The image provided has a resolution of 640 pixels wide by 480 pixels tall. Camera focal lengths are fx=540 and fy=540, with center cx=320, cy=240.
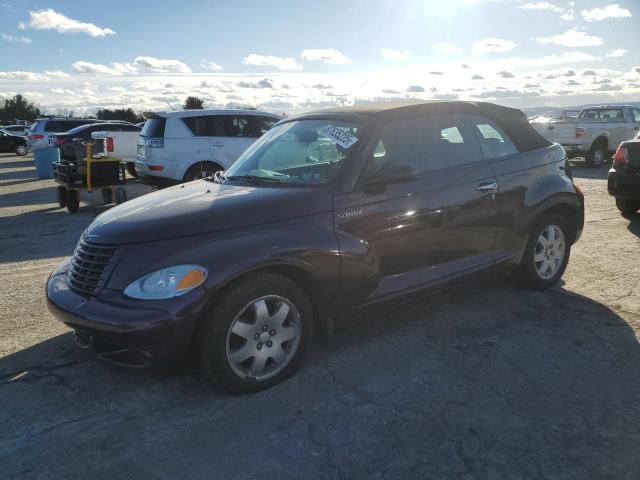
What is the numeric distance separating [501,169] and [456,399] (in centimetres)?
213

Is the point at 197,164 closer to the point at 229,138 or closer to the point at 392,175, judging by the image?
the point at 229,138

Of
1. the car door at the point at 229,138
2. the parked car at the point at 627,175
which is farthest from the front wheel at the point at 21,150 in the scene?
the parked car at the point at 627,175

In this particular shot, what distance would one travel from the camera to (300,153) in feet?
13.7

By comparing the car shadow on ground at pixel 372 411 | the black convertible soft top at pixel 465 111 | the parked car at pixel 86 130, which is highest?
the parked car at pixel 86 130

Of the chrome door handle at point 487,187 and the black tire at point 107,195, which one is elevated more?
the chrome door handle at point 487,187

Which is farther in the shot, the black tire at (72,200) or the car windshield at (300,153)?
the black tire at (72,200)

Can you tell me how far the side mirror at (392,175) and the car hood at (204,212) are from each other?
14.5 inches

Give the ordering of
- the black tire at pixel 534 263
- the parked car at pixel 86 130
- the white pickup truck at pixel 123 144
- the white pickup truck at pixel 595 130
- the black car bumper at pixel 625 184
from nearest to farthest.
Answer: the black tire at pixel 534 263
the black car bumper at pixel 625 184
the white pickup truck at pixel 123 144
the white pickup truck at pixel 595 130
the parked car at pixel 86 130

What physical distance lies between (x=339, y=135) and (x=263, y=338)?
1.61 meters

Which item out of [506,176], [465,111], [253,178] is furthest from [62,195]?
[506,176]

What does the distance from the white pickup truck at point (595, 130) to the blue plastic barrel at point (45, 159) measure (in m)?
14.4

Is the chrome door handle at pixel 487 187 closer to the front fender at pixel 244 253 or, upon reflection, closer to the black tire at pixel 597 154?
the front fender at pixel 244 253

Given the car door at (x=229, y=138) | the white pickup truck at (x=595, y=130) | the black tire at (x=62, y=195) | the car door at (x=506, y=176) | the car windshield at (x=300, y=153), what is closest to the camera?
the car windshield at (x=300, y=153)

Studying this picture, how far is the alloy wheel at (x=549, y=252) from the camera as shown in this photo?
4.86 metres
